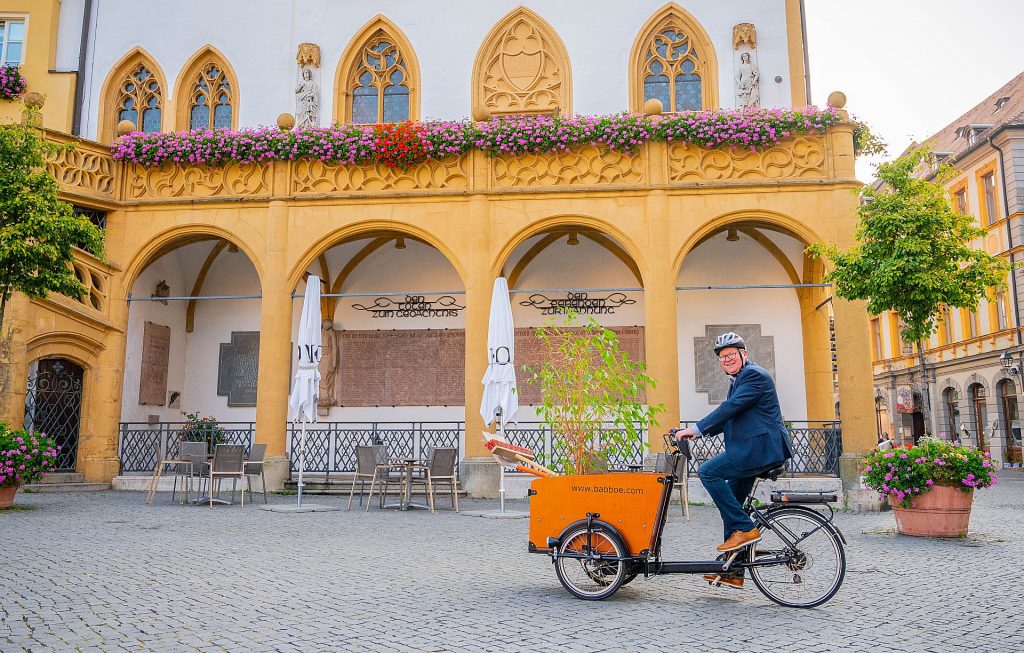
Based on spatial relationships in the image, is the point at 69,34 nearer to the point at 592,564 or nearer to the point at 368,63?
the point at 368,63

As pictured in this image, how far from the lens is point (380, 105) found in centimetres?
1631

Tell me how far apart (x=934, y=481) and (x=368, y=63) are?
41.8 ft

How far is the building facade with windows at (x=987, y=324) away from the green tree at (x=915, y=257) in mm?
18684

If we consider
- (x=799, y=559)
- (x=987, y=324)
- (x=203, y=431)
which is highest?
(x=987, y=324)

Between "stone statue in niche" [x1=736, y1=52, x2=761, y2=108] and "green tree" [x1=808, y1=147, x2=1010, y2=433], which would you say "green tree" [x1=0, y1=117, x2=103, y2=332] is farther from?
"stone statue in niche" [x1=736, y1=52, x2=761, y2=108]

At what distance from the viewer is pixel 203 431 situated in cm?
1552

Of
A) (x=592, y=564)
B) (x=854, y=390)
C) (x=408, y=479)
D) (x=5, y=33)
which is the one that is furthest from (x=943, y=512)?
A: (x=5, y=33)

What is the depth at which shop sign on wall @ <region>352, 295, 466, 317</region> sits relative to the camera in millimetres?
17172

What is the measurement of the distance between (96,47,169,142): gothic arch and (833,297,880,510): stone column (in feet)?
45.1

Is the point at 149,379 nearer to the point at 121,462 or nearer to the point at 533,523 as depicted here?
the point at 121,462

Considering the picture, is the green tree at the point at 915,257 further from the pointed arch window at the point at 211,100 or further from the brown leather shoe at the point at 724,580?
the pointed arch window at the point at 211,100

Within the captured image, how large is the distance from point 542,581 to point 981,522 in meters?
7.50

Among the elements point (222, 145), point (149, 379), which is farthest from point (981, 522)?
point (149, 379)

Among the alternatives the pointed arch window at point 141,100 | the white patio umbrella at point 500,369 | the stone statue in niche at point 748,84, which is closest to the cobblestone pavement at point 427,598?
Result: the white patio umbrella at point 500,369
